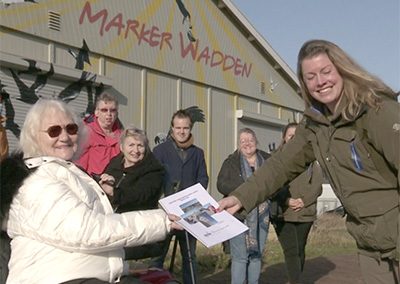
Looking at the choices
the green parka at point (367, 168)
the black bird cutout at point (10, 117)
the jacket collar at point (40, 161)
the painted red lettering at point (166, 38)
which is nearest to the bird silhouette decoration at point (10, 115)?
the black bird cutout at point (10, 117)

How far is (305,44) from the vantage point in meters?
3.54

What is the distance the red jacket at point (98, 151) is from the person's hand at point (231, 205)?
7.43 ft

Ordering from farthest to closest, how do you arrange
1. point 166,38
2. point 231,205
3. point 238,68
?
point 238,68 < point 166,38 < point 231,205

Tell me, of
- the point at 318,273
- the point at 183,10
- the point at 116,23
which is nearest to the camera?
the point at 318,273

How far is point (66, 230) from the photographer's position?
311cm

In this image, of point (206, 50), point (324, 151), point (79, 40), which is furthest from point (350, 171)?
point (206, 50)

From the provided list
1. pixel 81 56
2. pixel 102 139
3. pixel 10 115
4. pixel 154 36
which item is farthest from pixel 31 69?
pixel 102 139

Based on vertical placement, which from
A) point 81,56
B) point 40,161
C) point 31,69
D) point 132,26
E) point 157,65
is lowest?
point 40,161

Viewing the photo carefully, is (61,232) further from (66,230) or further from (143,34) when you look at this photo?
(143,34)

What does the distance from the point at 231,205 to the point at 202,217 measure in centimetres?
24

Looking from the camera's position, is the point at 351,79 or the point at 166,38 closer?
the point at 351,79

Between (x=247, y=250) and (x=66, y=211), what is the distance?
4171 mm

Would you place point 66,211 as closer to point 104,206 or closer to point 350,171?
point 104,206

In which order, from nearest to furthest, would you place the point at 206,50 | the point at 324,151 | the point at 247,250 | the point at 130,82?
1. the point at 324,151
2. the point at 247,250
3. the point at 130,82
4. the point at 206,50
